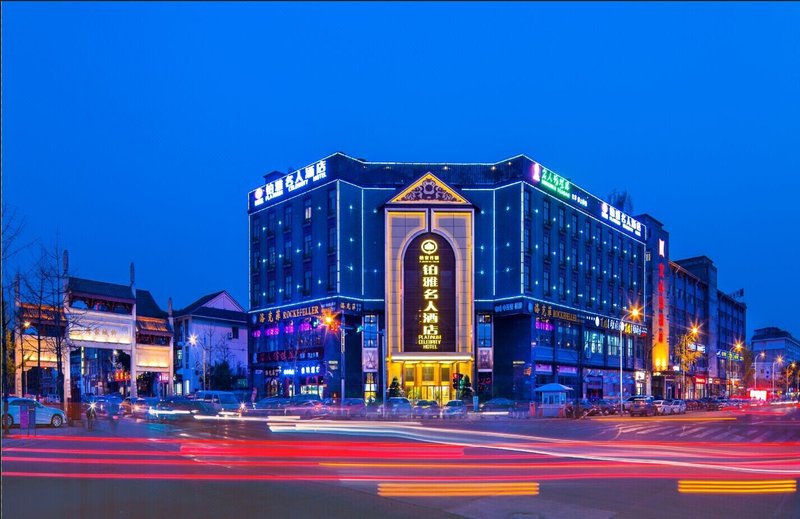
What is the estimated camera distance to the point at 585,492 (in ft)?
44.7

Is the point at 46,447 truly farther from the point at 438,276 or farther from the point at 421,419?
the point at 438,276

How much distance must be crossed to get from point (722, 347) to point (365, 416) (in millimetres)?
103879

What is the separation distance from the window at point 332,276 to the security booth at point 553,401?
23.7 m

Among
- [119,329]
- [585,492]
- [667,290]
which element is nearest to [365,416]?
[585,492]

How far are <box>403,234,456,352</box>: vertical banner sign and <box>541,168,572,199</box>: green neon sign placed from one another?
43.7ft

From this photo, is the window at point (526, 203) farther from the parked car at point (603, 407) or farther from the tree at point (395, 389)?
the tree at point (395, 389)

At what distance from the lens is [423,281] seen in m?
67.5

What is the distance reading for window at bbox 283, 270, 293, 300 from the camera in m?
73.1

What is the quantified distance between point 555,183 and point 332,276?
26350 mm

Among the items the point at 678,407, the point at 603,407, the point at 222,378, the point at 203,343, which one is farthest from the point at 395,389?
the point at 203,343

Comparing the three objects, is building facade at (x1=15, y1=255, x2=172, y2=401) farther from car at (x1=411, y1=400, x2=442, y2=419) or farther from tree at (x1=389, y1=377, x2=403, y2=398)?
car at (x1=411, y1=400, x2=442, y2=419)

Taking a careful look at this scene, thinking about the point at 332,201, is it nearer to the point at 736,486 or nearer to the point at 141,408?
the point at 141,408

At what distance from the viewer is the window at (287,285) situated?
73125mm

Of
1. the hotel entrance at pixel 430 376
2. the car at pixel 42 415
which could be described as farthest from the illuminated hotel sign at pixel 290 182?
the car at pixel 42 415
